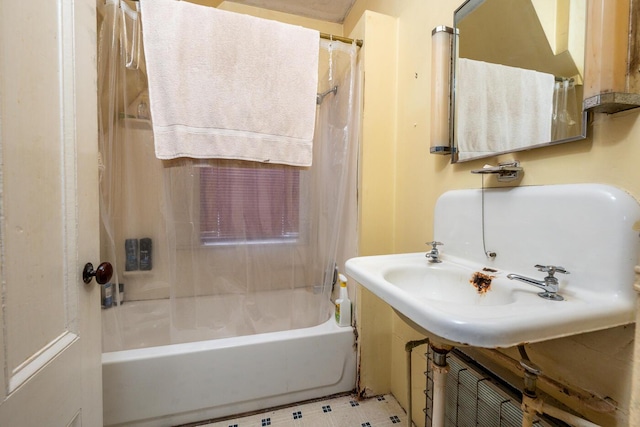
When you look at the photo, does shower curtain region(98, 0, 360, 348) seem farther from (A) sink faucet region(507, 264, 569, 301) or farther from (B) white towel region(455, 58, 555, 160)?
(A) sink faucet region(507, 264, 569, 301)

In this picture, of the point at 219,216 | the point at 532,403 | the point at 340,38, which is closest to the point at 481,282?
the point at 532,403

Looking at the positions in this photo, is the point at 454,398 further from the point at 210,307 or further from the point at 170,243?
the point at 170,243

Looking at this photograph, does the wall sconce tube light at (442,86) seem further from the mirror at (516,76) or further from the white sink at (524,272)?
the white sink at (524,272)

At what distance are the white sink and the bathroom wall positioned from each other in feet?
0.23

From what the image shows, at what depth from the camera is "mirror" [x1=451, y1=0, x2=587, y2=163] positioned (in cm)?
70

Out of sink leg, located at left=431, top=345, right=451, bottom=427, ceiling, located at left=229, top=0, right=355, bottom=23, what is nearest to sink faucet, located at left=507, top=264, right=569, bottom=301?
sink leg, located at left=431, top=345, right=451, bottom=427

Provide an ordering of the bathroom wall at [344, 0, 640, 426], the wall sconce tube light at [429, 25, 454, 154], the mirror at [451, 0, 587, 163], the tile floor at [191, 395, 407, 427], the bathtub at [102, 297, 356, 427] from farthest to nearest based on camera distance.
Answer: the tile floor at [191, 395, 407, 427]
the bathtub at [102, 297, 356, 427]
the wall sconce tube light at [429, 25, 454, 154]
the mirror at [451, 0, 587, 163]
the bathroom wall at [344, 0, 640, 426]

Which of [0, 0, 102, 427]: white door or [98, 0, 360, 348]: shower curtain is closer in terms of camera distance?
[0, 0, 102, 427]: white door

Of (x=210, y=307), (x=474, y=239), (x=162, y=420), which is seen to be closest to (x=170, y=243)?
(x=210, y=307)

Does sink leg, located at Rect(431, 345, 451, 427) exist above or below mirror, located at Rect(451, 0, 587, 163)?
below

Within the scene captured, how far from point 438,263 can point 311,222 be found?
2.41 ft

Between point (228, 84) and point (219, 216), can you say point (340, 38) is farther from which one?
point (219, 216)

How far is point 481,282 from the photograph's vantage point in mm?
781

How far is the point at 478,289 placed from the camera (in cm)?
79
